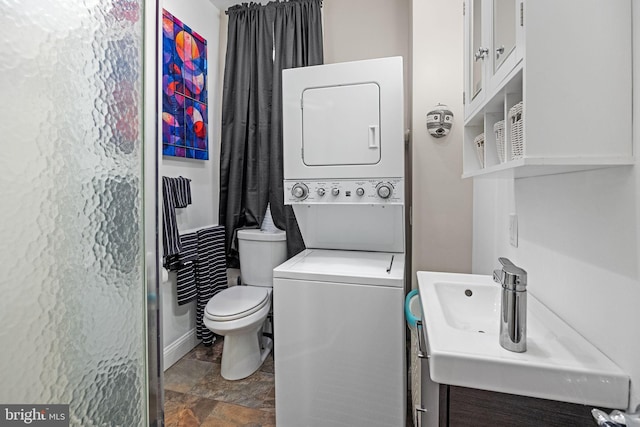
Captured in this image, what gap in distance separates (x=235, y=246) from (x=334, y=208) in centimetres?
108

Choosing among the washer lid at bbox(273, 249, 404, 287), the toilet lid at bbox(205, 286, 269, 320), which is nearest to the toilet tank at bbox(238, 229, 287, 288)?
the toilet lid at bbox(205, 286, 269, 320)

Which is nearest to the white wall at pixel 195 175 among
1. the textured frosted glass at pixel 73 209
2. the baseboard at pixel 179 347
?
the baseboard at pixel 179 347

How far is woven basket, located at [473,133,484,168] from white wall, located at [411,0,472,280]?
2.35 feet

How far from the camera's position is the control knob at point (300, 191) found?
1.96 metres

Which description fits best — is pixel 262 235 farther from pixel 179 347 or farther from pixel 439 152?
pixel 439 152

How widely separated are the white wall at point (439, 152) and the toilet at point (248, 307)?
1074 millimetres

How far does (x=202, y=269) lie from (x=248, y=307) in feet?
1.91

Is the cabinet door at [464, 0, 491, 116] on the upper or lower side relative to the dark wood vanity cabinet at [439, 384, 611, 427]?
upper

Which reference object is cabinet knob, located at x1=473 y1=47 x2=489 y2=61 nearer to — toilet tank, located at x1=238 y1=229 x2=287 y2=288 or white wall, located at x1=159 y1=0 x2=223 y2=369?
toilet tank, located at x1=238 y1=229 x2=287 y2=288

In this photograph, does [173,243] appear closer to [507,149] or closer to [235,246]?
[235,246]

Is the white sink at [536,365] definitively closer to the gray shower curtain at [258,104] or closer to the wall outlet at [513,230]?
the wall outlet at [513,230]

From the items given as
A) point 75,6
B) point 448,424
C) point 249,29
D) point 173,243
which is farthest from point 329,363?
point 249,29

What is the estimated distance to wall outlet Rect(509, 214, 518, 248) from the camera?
125cm

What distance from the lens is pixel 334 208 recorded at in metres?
2.03
